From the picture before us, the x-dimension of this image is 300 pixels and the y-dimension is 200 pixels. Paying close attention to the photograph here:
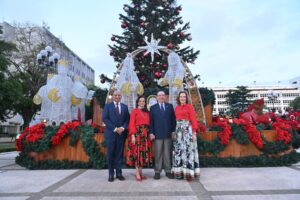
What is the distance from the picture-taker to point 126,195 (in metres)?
3.42

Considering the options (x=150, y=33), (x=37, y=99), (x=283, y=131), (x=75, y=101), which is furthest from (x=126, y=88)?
(x=150, y=33)

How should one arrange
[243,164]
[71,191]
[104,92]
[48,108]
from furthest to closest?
[104,92]
[48,108]
[243,164]
[71,191]

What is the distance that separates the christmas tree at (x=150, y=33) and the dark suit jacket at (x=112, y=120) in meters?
8.40

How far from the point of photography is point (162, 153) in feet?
15.0

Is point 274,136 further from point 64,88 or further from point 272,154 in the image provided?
point 64,88

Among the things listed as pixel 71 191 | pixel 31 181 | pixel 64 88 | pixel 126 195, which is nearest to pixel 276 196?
pixel 126 195

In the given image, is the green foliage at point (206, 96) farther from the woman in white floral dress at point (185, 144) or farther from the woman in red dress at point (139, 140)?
the woman in red dress at point (139, 140)

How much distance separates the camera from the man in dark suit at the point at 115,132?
14.5 feet

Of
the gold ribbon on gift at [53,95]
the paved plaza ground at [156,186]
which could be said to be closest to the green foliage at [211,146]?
the paved plaza ground at [156,186]

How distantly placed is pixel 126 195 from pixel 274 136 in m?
4.20

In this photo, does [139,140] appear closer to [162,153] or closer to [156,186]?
[162,153]

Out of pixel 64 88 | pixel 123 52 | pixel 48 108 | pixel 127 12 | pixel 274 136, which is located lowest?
pixel 274 136

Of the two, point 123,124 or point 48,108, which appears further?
point 48,108

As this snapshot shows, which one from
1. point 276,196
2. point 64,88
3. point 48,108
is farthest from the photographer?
point 48,108
